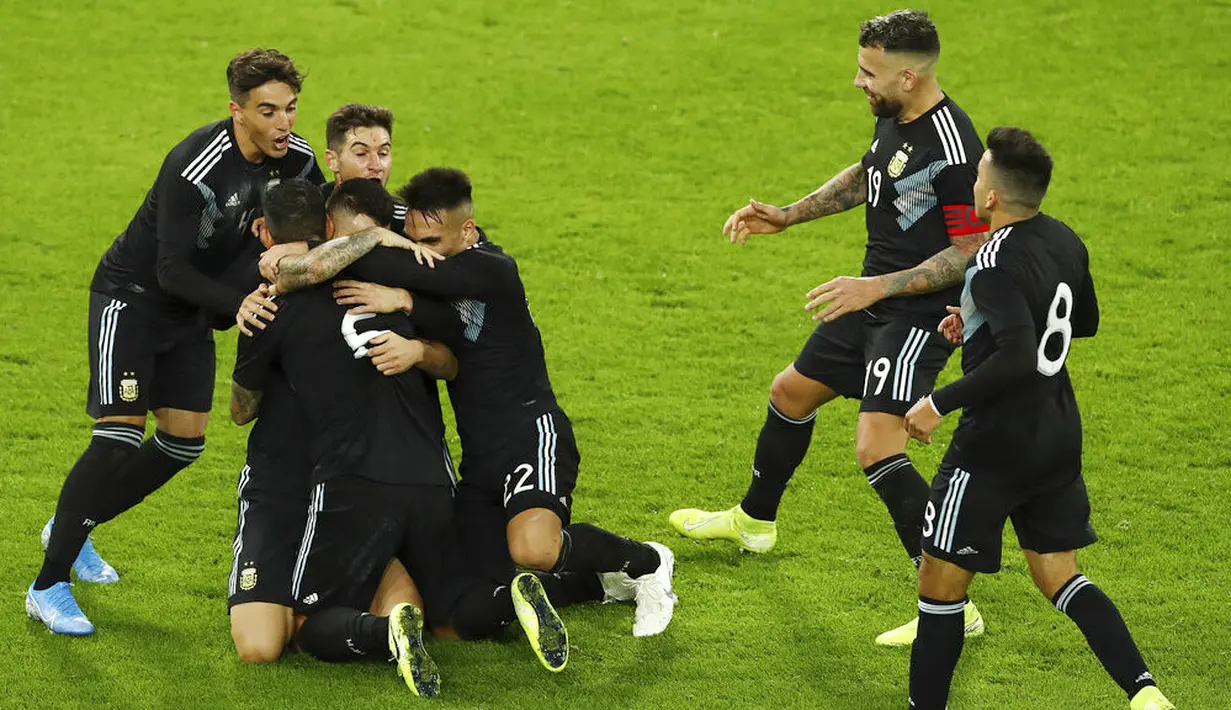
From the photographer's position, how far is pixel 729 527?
7.19 m

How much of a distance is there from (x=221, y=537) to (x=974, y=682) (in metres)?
3.41

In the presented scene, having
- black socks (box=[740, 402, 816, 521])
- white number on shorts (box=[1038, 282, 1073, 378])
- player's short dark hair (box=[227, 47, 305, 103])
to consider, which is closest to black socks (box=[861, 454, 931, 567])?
black socks (box=[740, 402, 816, 521])

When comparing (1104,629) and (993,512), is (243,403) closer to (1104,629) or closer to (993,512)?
(993,512)

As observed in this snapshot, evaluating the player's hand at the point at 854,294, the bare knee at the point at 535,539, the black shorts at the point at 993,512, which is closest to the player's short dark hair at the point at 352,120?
the bare knee at the point at 535,539

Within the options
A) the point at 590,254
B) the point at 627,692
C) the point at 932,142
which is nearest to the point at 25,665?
the point at 627,692

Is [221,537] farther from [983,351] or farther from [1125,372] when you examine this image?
[1125,372]

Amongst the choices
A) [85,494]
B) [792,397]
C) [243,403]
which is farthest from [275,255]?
[792,397]

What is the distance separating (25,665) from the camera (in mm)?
5953

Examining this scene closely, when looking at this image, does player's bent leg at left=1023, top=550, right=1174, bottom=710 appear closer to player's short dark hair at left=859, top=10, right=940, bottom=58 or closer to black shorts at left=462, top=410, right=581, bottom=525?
black shorts at left=462, top=410, right=581, bottom=525

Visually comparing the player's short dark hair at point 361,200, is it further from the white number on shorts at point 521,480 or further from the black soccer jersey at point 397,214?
the white number on shorts at point 521,480

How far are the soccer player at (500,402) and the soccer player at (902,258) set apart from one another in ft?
3.51

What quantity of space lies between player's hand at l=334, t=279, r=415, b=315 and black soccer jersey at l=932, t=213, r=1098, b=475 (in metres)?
2.15

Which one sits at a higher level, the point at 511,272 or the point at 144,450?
the point at 511,272

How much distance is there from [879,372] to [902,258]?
0.50 metres
